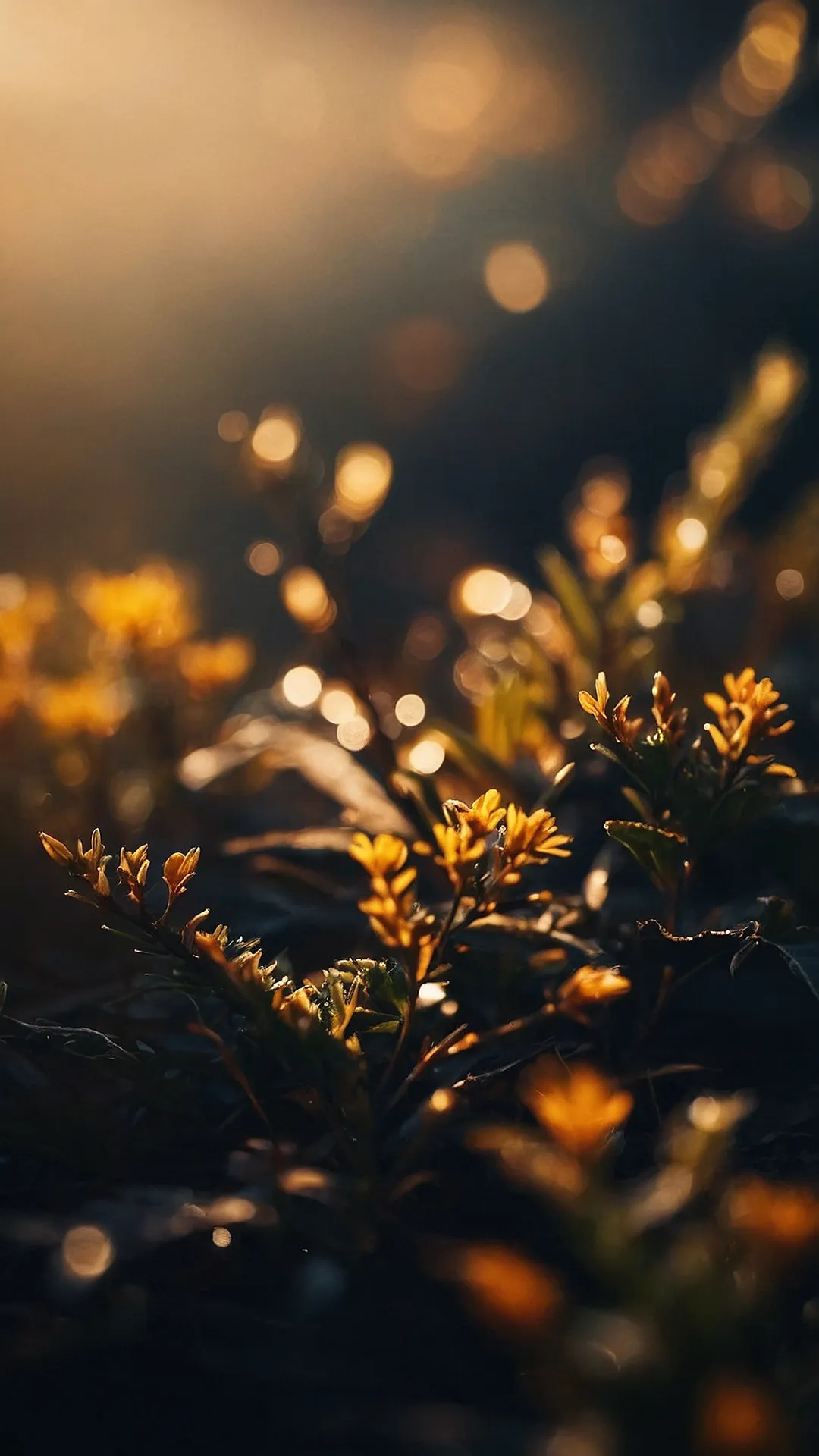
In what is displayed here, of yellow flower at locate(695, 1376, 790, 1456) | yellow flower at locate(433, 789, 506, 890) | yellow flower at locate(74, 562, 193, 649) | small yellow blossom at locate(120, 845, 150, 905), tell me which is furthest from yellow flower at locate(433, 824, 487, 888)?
yellow flower at locate(74, 562, 193, 649)

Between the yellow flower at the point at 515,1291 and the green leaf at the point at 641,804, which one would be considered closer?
the yellow flower at the point at 515,1291

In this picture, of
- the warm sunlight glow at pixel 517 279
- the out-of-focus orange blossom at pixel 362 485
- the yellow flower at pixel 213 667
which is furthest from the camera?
the warm sunlight glow at pixel 517 279

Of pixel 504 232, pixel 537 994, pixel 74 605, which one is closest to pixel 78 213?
pixel 504 232

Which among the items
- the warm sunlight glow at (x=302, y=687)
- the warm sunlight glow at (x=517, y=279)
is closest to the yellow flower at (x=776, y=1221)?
the warm sunlight glow at (x=302, y=687)

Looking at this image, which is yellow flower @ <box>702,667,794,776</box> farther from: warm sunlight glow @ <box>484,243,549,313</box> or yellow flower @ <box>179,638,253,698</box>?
warm sunlight glow @ <box>484,243,549,313</box>

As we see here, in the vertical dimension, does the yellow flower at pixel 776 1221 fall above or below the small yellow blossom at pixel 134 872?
above

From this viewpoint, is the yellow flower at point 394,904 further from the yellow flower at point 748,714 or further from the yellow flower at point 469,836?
the yellow flower at point 748,714

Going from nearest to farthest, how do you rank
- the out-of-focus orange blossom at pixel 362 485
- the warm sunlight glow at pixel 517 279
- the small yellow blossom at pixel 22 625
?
the out-of-focus orange blossom at pixel 362 485 → the small yellow blossom at pixel 22 625 → the warm sunlight glow at pixel 517 279

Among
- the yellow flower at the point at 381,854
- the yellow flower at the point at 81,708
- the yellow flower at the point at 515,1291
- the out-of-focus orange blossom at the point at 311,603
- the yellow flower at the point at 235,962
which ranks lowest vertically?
the yellow flower at the point at 81,708
